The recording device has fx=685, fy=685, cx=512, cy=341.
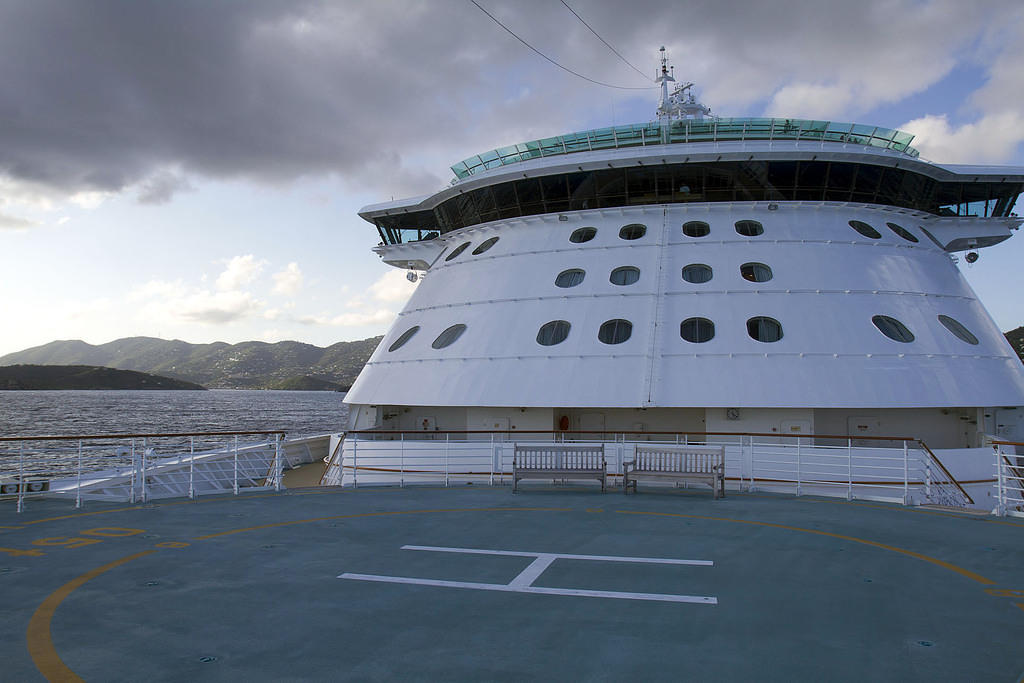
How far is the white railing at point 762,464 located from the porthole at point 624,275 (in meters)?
4.22

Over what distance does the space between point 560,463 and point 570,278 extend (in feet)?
22.3

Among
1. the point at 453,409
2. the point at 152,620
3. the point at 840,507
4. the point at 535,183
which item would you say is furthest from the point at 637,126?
the point at 152,620

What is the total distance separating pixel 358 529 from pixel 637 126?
1649cm

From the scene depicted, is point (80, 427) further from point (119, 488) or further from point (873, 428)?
point (873, 428)

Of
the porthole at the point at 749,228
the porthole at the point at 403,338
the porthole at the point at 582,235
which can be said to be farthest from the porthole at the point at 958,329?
the porthole at the point at 403,338

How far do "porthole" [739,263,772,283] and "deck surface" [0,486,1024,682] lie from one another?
27.1 ft

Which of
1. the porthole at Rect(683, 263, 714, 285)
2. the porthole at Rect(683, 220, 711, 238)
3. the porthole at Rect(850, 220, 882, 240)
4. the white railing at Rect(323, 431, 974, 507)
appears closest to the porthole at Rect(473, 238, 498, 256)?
the porthole at Rect(683, 220, 711, 238)

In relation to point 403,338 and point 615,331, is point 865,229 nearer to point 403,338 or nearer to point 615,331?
point 615,331

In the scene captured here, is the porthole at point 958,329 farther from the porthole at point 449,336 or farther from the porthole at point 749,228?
the porthole at point 449,336

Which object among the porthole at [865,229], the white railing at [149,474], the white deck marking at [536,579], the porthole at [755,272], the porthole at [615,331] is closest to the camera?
the white deck marking at [536,579]

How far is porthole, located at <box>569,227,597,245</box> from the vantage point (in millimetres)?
20281

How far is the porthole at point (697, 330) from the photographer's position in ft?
55.1

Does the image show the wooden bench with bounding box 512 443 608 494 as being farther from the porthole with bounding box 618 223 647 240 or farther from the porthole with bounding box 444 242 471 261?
the porthole with bounding box 444 242 471 261

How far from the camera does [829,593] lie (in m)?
6.52
